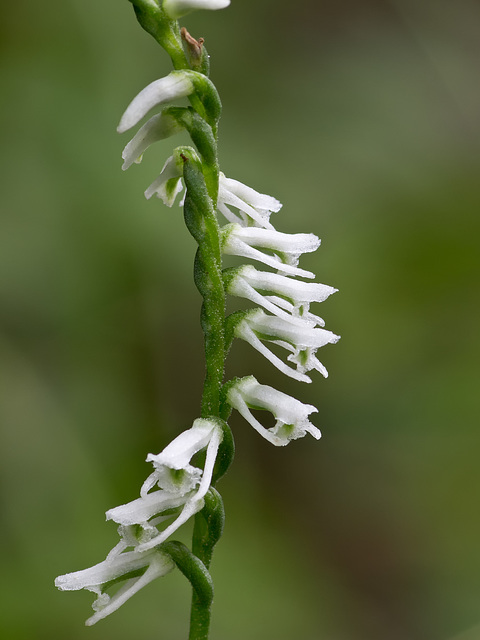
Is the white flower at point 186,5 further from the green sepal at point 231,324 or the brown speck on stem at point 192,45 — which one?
the green sepal at point 231,324

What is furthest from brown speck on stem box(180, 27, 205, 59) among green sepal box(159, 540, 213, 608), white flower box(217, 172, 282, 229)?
green sepal box(159, 540, 213, 608)

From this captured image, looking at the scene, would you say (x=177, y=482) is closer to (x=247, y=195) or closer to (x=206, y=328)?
(x=206, y=328)

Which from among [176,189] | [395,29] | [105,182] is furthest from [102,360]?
[395,29]

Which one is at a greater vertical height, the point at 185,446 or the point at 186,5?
the point at 186,5

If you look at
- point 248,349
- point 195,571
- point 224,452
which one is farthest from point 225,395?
point 248,349

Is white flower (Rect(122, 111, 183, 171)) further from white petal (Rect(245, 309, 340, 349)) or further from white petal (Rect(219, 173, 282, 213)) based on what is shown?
white petal (Rect(245, 309, 340, 349))

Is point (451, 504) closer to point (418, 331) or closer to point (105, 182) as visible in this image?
point (418, 331)
